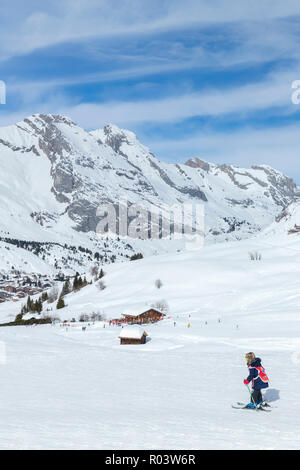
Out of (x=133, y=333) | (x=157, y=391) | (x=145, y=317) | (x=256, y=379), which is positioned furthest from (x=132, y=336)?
(x=145, y=317)

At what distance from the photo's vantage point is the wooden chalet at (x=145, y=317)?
74812 mm

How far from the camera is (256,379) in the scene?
15031 mm

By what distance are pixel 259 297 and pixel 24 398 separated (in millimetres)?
76281

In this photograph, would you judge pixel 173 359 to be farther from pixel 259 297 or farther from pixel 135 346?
pixel 259 297

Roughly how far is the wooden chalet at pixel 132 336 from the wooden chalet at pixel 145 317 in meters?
27.9

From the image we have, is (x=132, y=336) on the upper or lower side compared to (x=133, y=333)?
lower

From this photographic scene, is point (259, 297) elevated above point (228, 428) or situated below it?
above

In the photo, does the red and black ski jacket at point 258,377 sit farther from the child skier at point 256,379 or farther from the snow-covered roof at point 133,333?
the snow-covered roof at point 133,333

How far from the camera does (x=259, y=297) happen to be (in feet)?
288

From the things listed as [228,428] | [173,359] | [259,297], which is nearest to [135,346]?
[173,359]

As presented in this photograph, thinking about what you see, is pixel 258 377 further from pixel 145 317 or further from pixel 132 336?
pixel 145 317

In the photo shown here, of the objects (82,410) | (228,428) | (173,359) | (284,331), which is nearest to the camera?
(228,428)

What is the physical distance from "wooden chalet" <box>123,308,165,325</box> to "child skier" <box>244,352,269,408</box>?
59063 mm

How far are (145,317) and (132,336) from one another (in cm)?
3285
